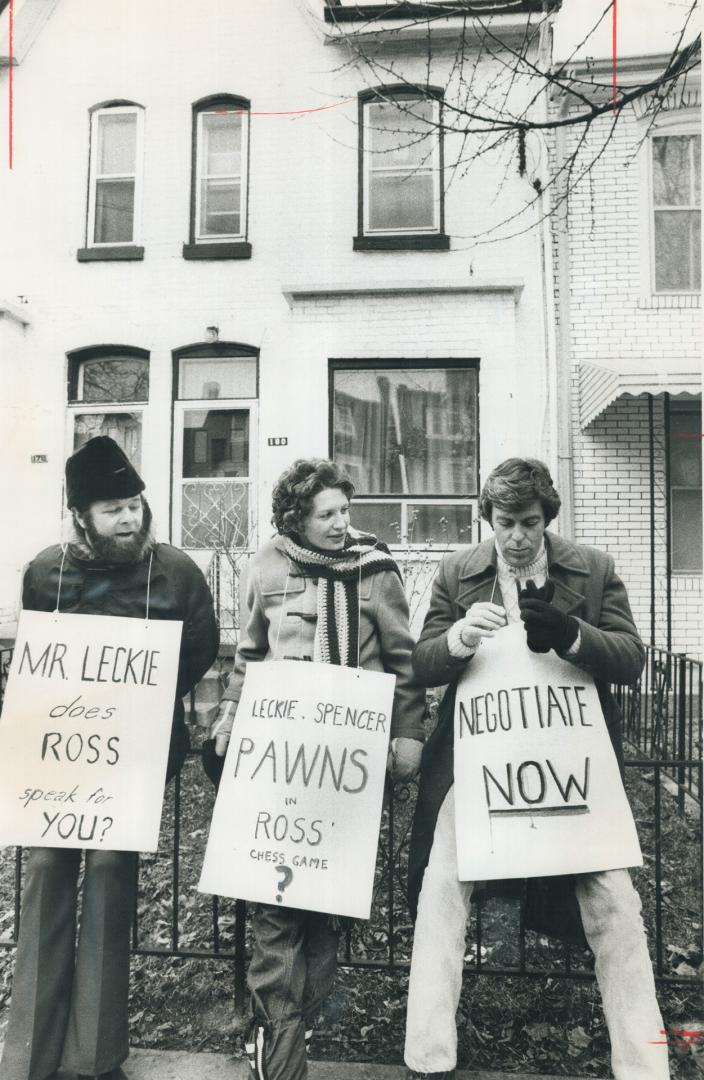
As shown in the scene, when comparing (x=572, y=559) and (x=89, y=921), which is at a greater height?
(x=572, y=559)

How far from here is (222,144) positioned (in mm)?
3213


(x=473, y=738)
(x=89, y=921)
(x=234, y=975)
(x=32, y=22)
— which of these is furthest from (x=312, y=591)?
(x=32, y=22)

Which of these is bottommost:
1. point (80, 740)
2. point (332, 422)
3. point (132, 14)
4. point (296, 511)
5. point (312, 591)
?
point (80, 740)

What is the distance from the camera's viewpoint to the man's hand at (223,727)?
2.51m

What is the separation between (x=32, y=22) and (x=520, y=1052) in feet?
15.0

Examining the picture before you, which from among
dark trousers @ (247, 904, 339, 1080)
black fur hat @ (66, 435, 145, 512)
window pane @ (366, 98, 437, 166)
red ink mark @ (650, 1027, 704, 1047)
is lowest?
red ink mark @ (650, 1027, 704, 1047)

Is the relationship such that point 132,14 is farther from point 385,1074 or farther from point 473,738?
point 385,1074

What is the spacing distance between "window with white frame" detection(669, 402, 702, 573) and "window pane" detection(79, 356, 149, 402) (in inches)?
93.8

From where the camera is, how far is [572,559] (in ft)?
7.86

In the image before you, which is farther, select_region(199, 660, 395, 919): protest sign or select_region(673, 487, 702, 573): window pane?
select_region(673, 487, 702, 573): window pane

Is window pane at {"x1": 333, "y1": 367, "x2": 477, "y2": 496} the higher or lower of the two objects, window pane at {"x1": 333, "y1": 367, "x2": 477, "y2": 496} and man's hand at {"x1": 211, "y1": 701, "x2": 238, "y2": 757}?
the higher

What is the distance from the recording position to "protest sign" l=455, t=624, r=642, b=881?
2158 mm

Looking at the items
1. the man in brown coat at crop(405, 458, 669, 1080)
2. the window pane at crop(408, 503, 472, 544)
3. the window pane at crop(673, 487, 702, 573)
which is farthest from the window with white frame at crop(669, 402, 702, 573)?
the window pane at crop(408, 503, 472, 544)

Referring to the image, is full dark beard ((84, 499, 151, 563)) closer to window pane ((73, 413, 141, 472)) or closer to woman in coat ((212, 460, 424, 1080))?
woman in coat ((212, 460, 424, 1080))
